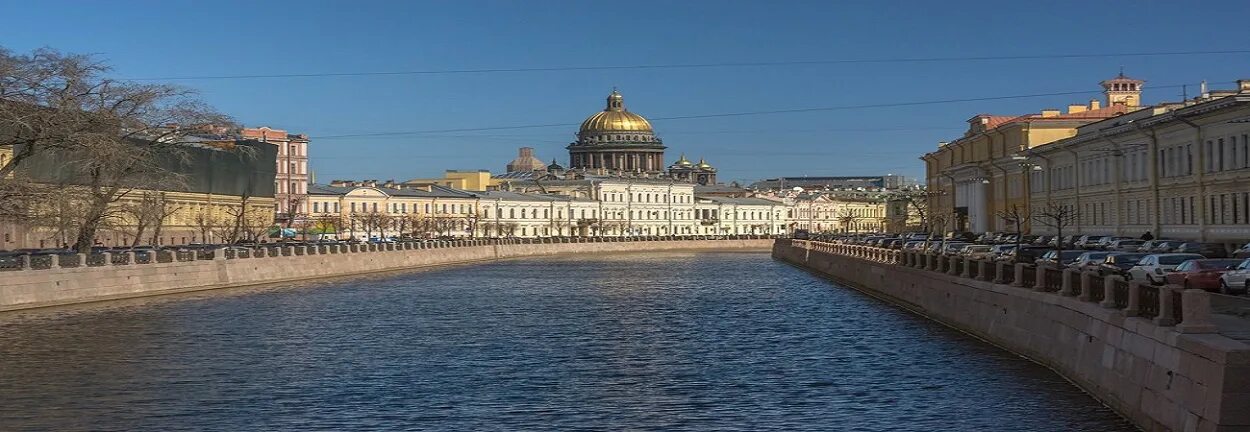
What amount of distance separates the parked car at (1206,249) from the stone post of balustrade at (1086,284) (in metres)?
21.3

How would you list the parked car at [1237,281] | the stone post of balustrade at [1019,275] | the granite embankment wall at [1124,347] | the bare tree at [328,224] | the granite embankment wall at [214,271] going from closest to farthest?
the granite embankment wall at [1124,347] < the stone post of balustrade at [1019,275] < the parked car at [1237,281] < the granite embankment wall at [214,271] < the bare tree at [328,224]

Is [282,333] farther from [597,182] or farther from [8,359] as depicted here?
[597,182]

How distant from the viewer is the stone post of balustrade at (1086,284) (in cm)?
2253

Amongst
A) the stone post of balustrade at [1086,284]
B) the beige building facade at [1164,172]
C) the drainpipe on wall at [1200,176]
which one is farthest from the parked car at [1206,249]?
the stone post of balustrade at [1086,284]

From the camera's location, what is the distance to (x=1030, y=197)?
8456 cm

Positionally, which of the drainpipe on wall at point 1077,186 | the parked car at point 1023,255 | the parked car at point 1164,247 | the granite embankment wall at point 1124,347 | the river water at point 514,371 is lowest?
the river water at point 514,371

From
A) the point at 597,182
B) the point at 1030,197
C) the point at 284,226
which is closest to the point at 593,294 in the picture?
the point at 1030,197

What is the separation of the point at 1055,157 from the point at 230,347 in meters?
56.5

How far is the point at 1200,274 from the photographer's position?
32656 mm

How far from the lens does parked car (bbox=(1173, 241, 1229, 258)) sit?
4303cm

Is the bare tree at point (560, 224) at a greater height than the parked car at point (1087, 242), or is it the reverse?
the bare tree at point (560, 224)

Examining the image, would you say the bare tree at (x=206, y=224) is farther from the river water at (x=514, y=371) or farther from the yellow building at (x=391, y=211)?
the river water at (x=514, y=371)

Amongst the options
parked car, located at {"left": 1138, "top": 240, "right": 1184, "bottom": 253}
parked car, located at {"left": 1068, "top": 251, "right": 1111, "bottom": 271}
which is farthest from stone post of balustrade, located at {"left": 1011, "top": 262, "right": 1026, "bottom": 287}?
parked car, located at {"left": 1138, "top": 240, "right": 1184, "bottom": 253}

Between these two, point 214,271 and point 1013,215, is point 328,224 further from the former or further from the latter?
point 214,271
